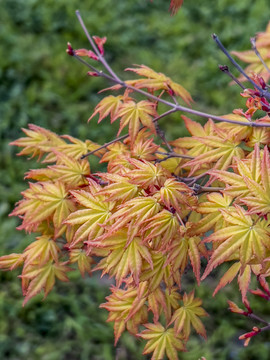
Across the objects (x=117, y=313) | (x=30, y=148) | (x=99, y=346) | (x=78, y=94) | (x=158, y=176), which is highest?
(x=158, y=176)

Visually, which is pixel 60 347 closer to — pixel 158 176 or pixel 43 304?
pixel 43 304

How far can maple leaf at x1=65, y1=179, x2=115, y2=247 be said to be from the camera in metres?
1.13

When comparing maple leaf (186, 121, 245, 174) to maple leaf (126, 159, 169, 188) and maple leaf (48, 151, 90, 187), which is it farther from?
maple leaf (48, 151, 90, 187)

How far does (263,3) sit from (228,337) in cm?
321

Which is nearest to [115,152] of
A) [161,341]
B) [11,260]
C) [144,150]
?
[144,150]

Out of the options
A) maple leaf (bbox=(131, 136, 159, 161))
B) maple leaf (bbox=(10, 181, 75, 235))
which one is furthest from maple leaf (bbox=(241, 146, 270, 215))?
maple leaf (bbox=(10, 181, 75, 235))

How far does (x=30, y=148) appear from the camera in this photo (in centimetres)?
155

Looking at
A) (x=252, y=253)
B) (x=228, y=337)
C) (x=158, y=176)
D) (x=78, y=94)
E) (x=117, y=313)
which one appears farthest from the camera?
(x=78, y=94)

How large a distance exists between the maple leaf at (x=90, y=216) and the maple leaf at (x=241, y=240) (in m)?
0.27

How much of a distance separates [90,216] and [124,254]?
0.42ft

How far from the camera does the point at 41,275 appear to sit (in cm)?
142

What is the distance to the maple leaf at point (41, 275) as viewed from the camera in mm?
1399

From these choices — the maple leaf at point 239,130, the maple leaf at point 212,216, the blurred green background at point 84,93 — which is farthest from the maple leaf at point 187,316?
the blurred green background at point 84,93

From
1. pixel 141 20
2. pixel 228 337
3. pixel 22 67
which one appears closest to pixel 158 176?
pixel 228 337
